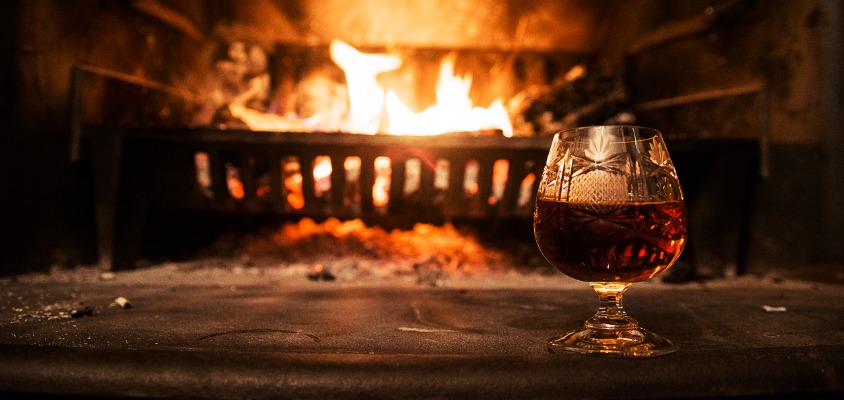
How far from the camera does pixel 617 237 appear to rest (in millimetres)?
771

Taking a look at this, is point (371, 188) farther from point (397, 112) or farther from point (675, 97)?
point (675, 97)

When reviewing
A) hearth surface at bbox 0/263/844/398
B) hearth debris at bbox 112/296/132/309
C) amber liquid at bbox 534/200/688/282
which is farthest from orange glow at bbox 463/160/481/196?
amber liquid at bbox 534/200/688/282

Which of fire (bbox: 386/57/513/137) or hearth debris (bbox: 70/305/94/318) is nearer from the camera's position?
hearth debris (bbox: 70/305/94/318)

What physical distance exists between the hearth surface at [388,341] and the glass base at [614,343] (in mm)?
23

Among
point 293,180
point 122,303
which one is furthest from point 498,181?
point 122,303

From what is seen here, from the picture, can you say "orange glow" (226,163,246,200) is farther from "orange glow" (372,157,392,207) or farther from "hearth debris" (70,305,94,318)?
"hearth debris" (70,305,94,318)

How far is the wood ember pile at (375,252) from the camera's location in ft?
6.59

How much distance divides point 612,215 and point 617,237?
0.09 ft

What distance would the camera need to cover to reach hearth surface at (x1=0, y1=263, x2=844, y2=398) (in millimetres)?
761

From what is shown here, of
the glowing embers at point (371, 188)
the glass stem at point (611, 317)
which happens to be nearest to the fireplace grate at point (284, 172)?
the glowing embers at point (371, 188)

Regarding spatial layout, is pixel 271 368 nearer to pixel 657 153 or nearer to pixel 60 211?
pixel 657 153

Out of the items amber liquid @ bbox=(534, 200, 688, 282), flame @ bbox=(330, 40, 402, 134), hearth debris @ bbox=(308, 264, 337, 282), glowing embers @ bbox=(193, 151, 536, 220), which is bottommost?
hearth debris @ bbox=(308, 264, 337, 282)

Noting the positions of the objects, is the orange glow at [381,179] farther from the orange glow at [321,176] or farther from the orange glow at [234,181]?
the orange glow at [234,181]

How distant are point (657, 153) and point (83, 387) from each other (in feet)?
2.47
